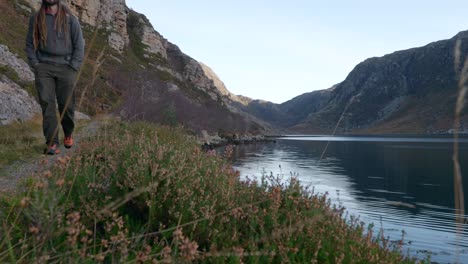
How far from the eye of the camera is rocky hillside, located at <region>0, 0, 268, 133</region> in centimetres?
1712

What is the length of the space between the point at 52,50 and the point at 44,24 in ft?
1.29

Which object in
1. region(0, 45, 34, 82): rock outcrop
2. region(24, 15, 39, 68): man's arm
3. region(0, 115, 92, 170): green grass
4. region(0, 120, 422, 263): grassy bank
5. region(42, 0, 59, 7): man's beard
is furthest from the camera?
region(0, 45, 34, 82): rock outcrop

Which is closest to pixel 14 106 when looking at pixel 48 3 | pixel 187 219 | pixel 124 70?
pixel 48 3

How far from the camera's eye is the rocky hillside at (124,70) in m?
17.1

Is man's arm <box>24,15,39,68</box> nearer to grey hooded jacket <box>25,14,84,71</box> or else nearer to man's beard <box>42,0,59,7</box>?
grey hooded jacket <box>25,14,84,71</box>

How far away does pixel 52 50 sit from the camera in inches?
233

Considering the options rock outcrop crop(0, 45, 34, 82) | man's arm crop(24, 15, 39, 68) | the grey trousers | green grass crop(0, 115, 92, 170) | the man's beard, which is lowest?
green grass crop(0, 115, 92, 170)

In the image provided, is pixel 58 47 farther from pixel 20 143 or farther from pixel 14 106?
pixel 14 106

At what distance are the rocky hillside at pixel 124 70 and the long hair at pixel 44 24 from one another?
281 mm

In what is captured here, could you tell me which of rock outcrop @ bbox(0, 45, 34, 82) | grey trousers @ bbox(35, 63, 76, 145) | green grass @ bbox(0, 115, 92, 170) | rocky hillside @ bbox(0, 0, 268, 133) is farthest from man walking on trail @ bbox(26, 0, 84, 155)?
rock outcrop @ bbox(0, 45, 34, 82)

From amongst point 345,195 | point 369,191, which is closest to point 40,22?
point 345,195

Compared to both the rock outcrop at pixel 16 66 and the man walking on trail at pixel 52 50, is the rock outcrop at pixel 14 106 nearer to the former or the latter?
the rock outcrop at pixel 16 66

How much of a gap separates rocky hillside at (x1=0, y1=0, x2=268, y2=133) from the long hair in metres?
0.28

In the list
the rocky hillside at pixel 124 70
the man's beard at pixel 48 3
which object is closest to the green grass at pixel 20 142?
the rocky hillside at pixel 124 70
